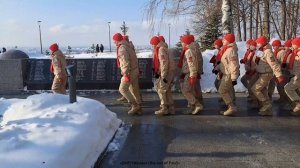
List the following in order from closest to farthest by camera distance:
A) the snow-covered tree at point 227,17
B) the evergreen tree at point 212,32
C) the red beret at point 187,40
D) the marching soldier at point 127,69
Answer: the marching soldier at point 127,69
the red beret at point 187,40
the snow-covered tree at point 227,17
the evergreen tree at point 212,32

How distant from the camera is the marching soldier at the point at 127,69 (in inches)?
385

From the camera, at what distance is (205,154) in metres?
6.80

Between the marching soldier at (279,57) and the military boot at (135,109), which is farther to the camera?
the marching soldier at (279,57)

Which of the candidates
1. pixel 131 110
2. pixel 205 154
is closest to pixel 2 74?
pixel 131 110

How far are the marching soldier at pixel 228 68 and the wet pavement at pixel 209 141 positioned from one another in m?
0.49

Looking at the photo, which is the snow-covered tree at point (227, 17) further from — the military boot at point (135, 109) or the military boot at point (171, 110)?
the military boot at point (135, 109)

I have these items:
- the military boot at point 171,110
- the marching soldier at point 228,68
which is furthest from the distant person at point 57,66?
the marching soldier at point 228,68

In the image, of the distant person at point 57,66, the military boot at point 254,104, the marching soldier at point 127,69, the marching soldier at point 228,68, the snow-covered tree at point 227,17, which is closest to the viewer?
the marching soldier at point 228,68

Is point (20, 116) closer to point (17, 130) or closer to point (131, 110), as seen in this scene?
point (17, 130)

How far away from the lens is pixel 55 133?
614cm

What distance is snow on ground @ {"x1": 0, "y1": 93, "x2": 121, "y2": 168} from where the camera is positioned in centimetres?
514

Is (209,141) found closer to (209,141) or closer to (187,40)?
(209,141)

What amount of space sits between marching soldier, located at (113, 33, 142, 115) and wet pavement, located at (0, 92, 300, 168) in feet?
1.20

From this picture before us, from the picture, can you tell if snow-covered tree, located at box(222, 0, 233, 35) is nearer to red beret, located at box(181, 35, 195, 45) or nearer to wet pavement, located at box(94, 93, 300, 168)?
wet pavement, located at box(94, 93, 300, 168)
